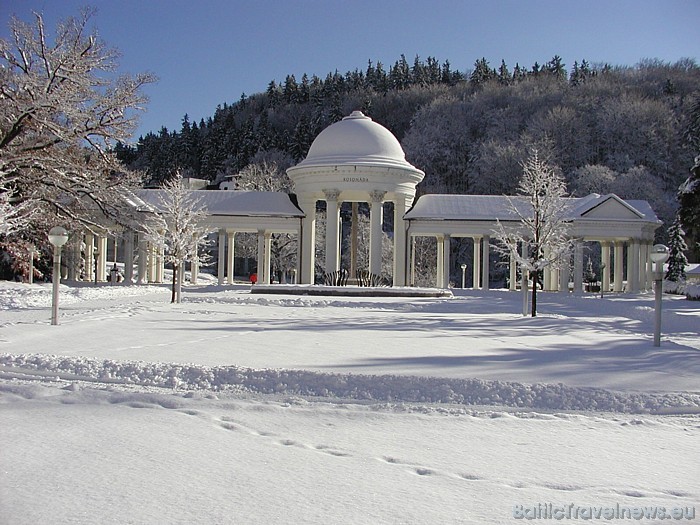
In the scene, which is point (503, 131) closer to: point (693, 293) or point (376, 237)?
point (376, 237)

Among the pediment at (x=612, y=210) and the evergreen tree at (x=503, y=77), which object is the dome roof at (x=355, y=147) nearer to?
the pediment at (x=612, y=210)

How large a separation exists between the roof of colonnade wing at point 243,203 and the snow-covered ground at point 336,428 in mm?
41816

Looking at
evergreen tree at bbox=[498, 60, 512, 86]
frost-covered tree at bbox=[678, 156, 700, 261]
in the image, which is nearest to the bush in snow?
frost-covered tree at bbox=[678, 156, 700, 261]

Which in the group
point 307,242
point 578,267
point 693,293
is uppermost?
point 307,242

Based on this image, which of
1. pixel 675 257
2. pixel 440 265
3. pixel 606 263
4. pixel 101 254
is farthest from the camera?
pixel 675 257

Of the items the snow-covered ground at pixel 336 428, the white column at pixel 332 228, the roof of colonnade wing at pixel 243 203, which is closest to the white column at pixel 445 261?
the white column at pixel 332 228

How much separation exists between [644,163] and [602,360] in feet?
279

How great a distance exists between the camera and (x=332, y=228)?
2258 inches

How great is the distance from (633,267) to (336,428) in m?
56.9

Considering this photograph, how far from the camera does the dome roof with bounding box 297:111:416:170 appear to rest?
2203 inches

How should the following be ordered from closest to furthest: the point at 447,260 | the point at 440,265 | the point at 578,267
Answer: the point at 578,267 < the point at 447,260 < the point at 440,265

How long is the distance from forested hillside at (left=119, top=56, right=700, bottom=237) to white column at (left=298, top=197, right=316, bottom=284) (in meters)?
13.2

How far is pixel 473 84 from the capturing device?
146m

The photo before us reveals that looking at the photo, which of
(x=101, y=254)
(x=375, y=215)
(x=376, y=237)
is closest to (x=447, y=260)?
(x=376, y=237)
